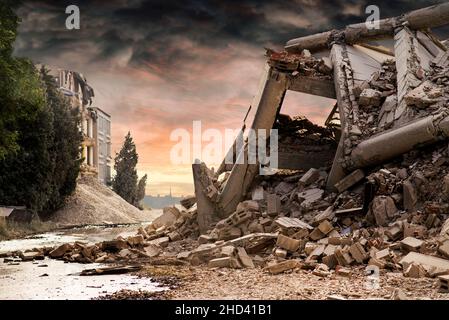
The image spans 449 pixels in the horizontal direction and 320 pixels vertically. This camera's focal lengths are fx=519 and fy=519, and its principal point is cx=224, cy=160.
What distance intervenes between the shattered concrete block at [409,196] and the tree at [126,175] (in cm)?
2768

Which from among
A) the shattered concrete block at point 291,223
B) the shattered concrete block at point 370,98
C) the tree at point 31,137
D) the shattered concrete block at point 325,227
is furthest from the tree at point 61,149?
the shattered concrete block at point 325,227

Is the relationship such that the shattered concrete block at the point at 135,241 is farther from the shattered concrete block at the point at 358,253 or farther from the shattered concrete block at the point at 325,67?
the shattered concrete block at the point at 325,67

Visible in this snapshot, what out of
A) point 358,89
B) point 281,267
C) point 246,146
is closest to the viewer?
point 281,267

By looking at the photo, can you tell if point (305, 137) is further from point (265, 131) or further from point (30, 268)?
point (30, 268)

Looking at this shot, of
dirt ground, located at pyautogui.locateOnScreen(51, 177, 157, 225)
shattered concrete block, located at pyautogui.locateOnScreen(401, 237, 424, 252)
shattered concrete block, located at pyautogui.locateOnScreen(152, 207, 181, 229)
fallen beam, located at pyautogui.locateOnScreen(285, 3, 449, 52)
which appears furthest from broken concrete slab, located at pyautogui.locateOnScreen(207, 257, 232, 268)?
dirt ground, located at pyautogui.locateOnScreen(51, 177, 157, 225)

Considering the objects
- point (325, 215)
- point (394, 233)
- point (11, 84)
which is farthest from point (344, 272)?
point (11, 84)

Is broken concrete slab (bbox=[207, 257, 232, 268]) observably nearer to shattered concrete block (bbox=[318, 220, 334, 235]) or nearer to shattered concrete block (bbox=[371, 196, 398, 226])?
shattered concrete block (bbox=[318, 220, 334, 235])

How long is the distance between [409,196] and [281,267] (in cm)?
310

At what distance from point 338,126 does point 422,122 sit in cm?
471

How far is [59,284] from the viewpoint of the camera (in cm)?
745

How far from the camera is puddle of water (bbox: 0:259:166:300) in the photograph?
665 centimetres

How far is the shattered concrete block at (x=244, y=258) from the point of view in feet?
27.8

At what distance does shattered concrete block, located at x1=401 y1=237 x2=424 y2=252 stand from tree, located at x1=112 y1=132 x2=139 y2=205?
28.8m

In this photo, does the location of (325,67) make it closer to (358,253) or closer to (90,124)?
(358,253)
